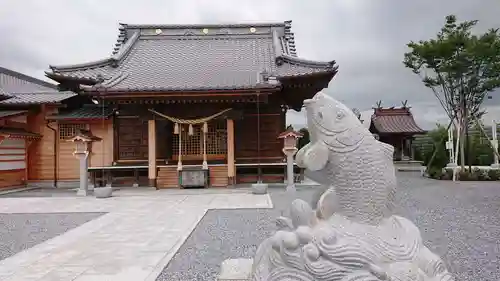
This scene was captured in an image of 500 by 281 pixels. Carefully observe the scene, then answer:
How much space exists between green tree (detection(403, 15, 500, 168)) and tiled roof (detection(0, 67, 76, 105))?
1496 cm

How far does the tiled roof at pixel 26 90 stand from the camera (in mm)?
15148

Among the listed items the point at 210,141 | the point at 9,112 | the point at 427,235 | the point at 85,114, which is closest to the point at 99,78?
the point at 85,114

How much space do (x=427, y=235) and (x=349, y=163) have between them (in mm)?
4165

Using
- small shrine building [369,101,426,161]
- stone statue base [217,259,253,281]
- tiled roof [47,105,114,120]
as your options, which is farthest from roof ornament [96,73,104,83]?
small shrine building [369,101,426,161]

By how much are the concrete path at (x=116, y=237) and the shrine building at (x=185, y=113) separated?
2.78 metres

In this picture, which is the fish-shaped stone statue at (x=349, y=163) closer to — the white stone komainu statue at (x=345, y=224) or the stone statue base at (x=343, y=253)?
the white stone komainu statue at (x=345, y=224)

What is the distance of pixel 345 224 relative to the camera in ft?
8.80

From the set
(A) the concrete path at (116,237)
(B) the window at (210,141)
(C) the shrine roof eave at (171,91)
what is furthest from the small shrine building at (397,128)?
(A) the concrete path at (116,237)

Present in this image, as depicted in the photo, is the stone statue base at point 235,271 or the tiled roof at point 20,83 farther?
the tiled roof at point 20,83

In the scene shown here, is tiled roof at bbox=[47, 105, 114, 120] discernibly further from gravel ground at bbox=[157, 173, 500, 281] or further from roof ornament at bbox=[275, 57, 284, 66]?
gravel ground at bbox=[157, 173, 500, 281]

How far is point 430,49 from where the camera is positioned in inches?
621

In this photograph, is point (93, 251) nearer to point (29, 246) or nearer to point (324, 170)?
point (29, 246)

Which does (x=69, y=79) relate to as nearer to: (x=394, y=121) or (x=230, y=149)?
(x=230, y=149)

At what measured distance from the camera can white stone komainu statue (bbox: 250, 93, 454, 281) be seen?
252 cm
